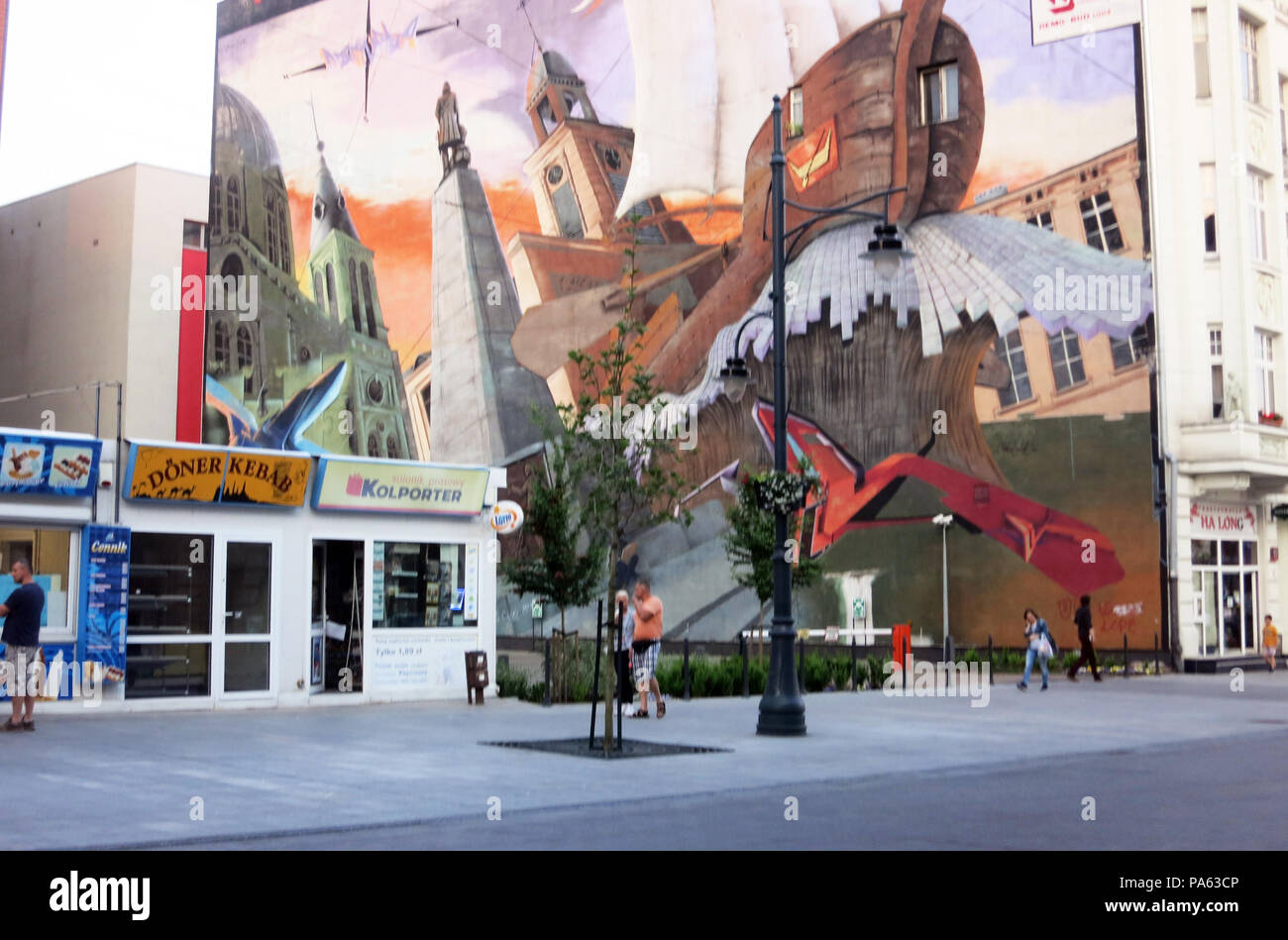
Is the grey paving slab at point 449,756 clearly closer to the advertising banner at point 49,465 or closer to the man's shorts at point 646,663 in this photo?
the man's shorts at point 646,663

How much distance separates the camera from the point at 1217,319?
112ft

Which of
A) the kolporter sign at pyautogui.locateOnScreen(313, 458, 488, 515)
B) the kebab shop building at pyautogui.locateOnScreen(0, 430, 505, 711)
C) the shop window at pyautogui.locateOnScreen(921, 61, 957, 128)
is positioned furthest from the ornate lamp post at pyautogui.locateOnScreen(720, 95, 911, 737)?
the shop window at pyautogui.locateOnScreen(921, 61, 957, 128)

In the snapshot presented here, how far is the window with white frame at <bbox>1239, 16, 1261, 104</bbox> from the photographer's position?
118 feet

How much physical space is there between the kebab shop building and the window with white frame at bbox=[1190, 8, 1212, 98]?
72.5 feet

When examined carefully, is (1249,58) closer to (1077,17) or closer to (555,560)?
(1077,17)

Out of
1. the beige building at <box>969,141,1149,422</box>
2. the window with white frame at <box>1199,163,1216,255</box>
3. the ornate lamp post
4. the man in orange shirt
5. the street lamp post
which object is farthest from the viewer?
the street lamp post

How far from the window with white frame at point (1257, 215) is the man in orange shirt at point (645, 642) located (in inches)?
920

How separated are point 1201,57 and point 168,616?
28.9 meters

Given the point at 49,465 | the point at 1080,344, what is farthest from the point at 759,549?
the point at 49,465

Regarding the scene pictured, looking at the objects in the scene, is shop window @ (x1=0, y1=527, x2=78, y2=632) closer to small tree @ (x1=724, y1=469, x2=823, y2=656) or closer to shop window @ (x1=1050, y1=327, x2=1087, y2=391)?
small tree @ (x1=724, y1=469, x2=823, y2=656)
